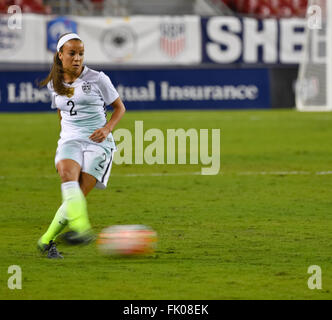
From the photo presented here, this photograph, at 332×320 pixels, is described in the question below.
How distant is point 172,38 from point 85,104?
2070 centimetres

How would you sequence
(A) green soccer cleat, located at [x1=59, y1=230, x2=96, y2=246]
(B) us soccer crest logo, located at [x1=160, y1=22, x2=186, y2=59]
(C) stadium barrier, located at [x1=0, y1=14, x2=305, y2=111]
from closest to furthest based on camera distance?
(A) green soccer cleat, located at [x1=59, y1=230, x2=96, y2=246] → (C) stadium barrier, located at [x1=0, y1=14, x2=305, y2=111] → (B) us soccer crest logo, located at [x1=160, y1=22, x2=186, y2=59]

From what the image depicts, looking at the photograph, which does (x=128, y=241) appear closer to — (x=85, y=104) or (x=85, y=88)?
(x=85, y=104)

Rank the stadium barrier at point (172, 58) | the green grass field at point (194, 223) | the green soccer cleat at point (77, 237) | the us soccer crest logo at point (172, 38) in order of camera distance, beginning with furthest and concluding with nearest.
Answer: the us soccer crest logo at point (172, 38) → the stadium barrier at point (172, 58) → the green soccer cleat at point (77, 237) → the green grass field at point (194, 223)

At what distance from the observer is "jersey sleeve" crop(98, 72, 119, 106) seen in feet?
24.9

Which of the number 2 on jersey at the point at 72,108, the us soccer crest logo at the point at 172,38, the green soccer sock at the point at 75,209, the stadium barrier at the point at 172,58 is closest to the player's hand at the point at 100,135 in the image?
the number 2 on jersey at the point at 72,108

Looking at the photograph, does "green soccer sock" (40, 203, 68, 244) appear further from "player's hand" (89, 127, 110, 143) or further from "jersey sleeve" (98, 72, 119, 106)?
"jersey sleeve" (98, 72, 119, 106)

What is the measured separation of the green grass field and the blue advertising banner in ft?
26.4

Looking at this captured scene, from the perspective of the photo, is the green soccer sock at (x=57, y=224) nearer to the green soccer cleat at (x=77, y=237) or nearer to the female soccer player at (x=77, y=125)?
the female soccer player at (x=77, y=125)

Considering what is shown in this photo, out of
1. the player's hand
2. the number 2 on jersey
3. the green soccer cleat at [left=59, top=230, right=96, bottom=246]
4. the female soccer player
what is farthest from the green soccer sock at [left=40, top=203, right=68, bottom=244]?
the number 2 on jersey

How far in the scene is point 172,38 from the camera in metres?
28.0

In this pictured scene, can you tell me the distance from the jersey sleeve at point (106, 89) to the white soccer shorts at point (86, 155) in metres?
0.40

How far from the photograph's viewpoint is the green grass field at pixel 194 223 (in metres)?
6.54

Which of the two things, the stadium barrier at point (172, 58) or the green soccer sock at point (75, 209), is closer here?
the green soccer sock at point (75, 209)
